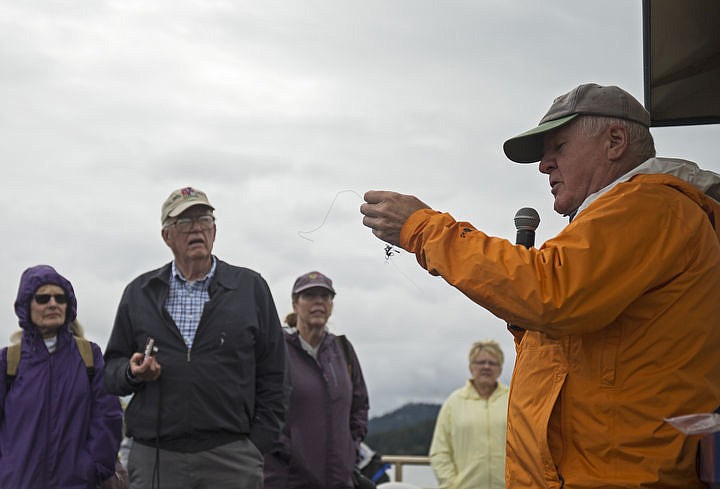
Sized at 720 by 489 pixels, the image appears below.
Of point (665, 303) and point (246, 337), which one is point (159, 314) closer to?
point (246, 337)

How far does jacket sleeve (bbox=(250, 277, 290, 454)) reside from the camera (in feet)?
18.2

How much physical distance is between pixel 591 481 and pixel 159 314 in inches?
132

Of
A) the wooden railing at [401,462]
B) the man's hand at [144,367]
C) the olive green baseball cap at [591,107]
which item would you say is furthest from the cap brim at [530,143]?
the wooden railing at [401,462]

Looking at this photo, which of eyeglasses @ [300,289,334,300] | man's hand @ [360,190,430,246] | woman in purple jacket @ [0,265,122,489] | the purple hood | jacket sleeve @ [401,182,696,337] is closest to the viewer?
jacket sleeve @ [401,182,696,337]

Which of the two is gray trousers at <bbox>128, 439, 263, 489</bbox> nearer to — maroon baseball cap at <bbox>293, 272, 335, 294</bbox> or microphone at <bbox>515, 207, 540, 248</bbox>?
maroon baseball cap at <bbox>293, 272, 335, 294</bbox>

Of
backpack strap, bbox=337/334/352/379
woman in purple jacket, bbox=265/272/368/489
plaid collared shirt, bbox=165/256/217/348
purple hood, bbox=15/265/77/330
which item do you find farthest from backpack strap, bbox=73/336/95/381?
backpack strap, bbox=337/334/352/379

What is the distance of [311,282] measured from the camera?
738 centimetres

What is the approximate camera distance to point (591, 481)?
2.72 metres

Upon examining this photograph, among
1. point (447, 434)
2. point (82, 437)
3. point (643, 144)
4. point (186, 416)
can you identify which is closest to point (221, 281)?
point (186, 416)

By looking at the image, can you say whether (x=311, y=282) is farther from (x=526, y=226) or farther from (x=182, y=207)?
(x=526, y=226)

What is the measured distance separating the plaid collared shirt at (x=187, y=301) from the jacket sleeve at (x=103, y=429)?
716 millimetres

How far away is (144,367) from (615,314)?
10.4ft

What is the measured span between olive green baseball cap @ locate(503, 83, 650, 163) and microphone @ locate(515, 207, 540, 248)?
0.85ft

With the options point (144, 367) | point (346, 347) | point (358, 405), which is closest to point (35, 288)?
point (144, 367)
